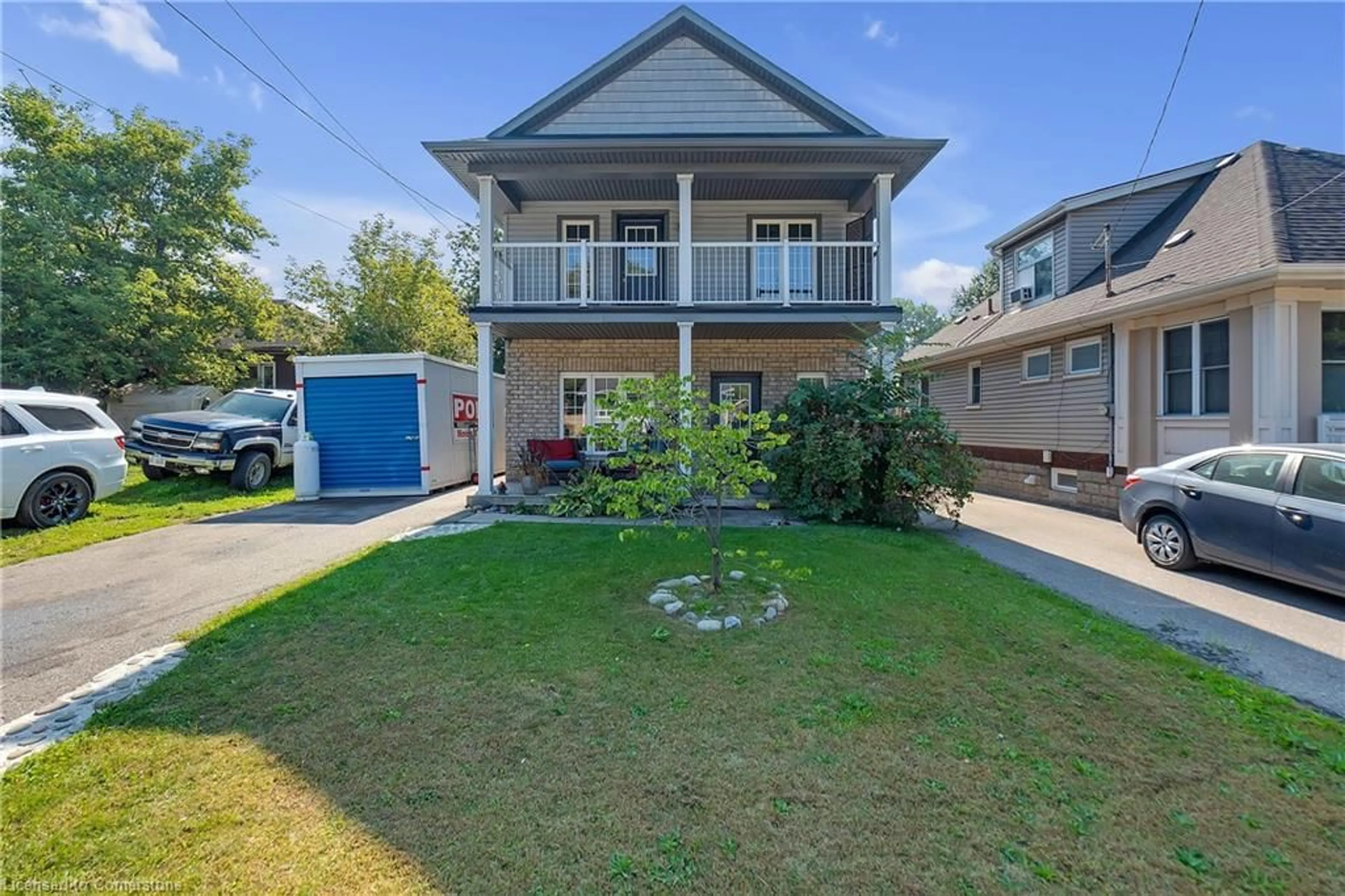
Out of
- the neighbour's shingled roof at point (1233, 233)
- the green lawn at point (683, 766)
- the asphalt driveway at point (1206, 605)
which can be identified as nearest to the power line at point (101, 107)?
the green lawn at point (683, 766)

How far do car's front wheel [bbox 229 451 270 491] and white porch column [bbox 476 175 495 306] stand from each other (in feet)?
18.5

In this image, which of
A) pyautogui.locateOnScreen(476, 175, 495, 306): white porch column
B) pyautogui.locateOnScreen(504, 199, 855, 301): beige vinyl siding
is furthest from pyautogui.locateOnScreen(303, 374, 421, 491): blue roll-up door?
pyautogui.locateOnScreen(504, 199, 855, 301): beige vinyl siding

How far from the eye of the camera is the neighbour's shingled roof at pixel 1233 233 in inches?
316

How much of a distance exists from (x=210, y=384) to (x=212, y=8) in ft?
42.4

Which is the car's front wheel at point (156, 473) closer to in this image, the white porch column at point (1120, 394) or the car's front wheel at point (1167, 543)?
the car's front wheel at point (1167, 543)

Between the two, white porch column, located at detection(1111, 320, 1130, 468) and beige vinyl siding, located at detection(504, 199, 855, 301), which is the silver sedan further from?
beige vinyl siding, located at detection(504, 199, 855, 301)

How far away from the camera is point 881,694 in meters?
3.38

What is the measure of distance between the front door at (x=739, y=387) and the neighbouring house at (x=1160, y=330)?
4.04 m

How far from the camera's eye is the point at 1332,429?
746 centimetres

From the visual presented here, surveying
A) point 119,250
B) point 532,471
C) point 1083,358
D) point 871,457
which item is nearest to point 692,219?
point 532,471

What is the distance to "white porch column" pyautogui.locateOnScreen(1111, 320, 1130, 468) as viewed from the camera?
9.95 meters

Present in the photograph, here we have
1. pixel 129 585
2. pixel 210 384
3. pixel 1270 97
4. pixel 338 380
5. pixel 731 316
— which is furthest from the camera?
pixel 210 384

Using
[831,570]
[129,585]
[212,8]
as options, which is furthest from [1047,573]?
[212,8]

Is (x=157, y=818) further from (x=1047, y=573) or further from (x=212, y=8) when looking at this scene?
(x=212, y=8)
